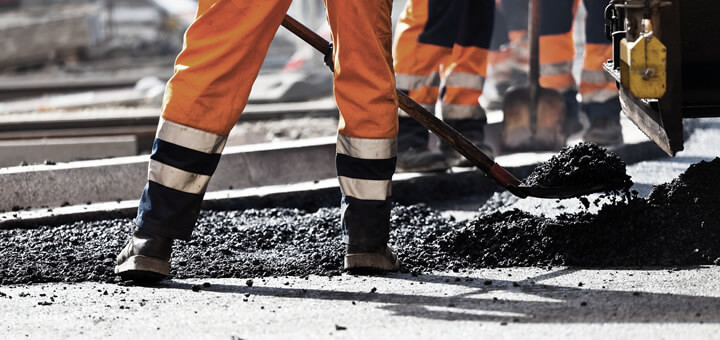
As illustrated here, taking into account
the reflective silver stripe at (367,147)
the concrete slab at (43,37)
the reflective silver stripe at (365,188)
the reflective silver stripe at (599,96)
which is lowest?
the reflective silver stripe at (365,188)

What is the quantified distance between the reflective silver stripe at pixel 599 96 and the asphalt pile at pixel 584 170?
2.53m

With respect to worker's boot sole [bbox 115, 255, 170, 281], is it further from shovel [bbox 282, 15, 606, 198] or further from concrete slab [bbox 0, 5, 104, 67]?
concrete slab [bbox 0, 5, 104, 67]

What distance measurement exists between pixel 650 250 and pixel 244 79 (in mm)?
1514

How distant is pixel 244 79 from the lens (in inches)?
134

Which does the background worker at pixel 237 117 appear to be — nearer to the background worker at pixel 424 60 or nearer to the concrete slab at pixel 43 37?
the background worker at pixel 424 60

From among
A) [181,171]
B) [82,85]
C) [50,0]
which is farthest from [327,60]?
[50,0]

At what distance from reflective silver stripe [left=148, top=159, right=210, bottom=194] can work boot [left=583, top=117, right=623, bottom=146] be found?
3.33m

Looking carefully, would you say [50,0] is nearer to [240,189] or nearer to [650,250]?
[240,189]

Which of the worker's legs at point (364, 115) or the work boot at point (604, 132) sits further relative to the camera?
the work boot at point (604, 132)

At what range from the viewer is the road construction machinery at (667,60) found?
3094 mm

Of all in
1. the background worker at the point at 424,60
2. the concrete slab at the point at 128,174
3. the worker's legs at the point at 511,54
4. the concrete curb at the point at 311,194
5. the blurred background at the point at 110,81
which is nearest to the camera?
the concrete curb at the point at 311,194

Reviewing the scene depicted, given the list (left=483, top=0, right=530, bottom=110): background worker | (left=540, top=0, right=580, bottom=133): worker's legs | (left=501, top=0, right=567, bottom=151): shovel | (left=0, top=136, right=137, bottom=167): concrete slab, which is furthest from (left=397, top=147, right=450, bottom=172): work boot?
(left=483, top=0, right=530, bottom=110): background worker

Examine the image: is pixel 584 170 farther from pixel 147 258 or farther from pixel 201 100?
pixel 147 258

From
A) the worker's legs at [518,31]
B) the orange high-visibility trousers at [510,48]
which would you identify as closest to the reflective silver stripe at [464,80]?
the orange high-visibility trousers at [510,48]
